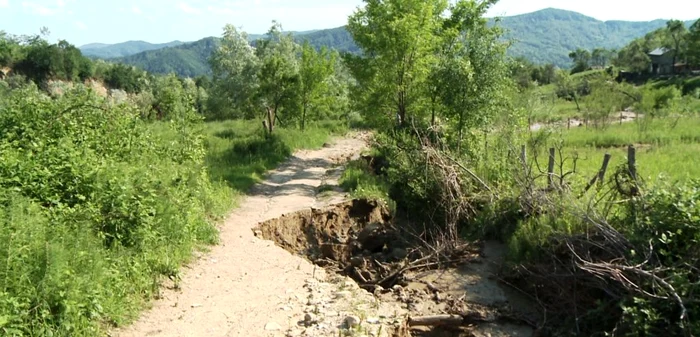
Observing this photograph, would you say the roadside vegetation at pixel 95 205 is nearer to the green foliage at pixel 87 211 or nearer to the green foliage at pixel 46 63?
the green foliage at pixel 87 211

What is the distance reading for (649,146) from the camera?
22.3 m

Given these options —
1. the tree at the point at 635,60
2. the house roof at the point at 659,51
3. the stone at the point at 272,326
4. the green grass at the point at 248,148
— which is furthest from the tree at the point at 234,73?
the house roof at the point at 659,51

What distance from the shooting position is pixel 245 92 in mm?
27516

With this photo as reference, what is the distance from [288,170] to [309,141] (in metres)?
5.80

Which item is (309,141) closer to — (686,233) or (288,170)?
(288,170)

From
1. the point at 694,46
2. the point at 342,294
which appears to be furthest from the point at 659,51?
the point at 342,294

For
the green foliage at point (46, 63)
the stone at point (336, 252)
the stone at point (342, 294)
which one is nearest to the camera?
the stone at point (342, 294)

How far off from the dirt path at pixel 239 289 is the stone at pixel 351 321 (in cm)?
70

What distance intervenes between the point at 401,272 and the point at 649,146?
17.8 meters

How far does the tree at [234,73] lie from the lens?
27.6 metres

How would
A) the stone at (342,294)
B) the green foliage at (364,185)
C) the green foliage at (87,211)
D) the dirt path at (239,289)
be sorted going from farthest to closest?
the green foliage at (364,185) → the stone at (342,294) → the dirt path at (239,289) → the green foliage at (87,211)

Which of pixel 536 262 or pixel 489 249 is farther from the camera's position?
pixel 489 249

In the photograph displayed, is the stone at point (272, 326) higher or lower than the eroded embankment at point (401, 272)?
higher

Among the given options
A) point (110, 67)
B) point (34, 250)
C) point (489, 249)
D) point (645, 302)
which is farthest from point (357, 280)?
point (110, 67)
